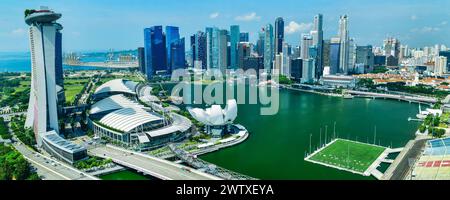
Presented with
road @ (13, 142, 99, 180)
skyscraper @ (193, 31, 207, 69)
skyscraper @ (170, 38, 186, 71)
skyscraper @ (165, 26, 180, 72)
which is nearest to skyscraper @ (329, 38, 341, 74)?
skyscraper @ (193, 31, 207, 69)

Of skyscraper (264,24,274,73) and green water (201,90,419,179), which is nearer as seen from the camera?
green water (201,90,419,179)

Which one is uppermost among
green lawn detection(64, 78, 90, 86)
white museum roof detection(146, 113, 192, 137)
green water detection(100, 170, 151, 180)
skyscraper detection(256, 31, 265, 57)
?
skyscraper detection(256, 31, 265, 57)

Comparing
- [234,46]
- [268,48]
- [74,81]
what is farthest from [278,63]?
[74,81]

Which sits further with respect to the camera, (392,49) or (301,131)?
(392,49)

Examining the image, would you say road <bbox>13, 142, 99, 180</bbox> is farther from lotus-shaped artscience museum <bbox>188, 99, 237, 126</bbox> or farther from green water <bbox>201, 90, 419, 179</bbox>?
lotus-shaped artscience museum <bbox>188, 99, 237, 126</bbox>

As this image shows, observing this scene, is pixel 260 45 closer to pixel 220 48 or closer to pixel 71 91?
pixel 220 48
